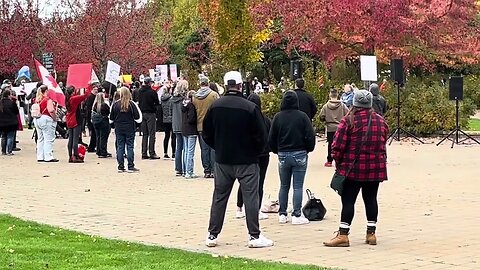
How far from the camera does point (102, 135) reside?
22234mm

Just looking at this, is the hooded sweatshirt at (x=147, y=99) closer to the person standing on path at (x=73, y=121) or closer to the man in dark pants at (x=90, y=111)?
the person standing on path at (x=73, y=121)

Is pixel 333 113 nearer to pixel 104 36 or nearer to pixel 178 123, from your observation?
pixel 178 123

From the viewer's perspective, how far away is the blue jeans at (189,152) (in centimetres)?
1686

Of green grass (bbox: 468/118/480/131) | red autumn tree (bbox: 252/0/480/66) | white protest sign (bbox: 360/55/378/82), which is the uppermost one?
red autumn tree (bbox: 252/0/480/66)

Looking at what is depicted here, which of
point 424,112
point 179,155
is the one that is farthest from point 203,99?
point 424,112

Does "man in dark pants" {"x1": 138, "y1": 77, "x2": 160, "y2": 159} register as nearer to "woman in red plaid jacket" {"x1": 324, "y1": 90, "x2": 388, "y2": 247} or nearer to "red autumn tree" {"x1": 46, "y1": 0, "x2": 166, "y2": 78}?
"woman in red plaid jacket" {"x1": 324, "y1": 90, "x2": 388, "y2": 247}

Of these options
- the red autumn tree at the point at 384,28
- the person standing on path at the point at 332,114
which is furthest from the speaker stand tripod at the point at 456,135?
the red autumn tree at the point at 384,28

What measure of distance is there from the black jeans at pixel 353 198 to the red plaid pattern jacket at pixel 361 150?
18 centimetres

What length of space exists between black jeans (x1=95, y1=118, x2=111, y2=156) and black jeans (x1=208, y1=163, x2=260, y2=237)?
40.3 ft

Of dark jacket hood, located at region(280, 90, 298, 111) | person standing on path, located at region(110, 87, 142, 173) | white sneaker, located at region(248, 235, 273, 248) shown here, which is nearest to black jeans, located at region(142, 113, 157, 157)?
person standing on path, located at region(110, 87, 142, 173)

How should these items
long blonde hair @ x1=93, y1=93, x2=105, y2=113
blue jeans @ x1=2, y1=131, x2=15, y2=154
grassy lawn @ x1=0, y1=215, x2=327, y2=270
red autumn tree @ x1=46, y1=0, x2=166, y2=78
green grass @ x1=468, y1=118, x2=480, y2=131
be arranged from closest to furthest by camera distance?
1. grassy lawn @ x1=0, y1=215, x2=327, y2=270
2. long blonde hair @ x1=93, y1=93, x2=105, y2=113
3. blue jeans @ x1=2, y1=131, x2=15, y2=154
4. green grass @ x1=468, y1=118, x2=480, y2=131
5. red autumn tree @ x1=46, y1=0, x2=166, y2=78

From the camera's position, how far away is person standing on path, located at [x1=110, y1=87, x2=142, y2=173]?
18.4m

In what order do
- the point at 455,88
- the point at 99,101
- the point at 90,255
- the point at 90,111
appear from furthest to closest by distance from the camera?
the point at 455,88
the point at 90,111
the point at 99,101
the point at 90,255

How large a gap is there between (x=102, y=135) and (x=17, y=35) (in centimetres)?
2194
